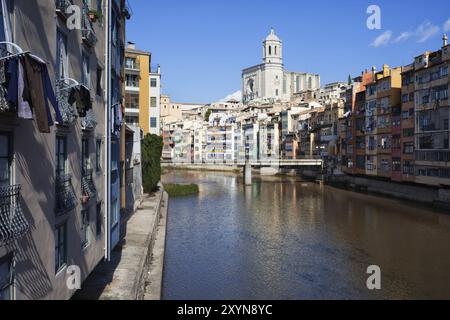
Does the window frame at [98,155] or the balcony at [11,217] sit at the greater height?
the window frame at [98,155]

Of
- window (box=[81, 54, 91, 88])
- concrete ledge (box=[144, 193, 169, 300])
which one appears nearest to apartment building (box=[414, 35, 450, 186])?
concrete ledge (box=[144, 193, 169, 300])

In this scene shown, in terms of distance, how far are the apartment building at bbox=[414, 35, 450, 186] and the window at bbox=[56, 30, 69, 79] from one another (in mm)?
42950

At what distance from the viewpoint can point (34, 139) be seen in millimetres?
8461

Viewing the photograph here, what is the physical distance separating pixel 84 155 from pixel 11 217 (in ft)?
19.8

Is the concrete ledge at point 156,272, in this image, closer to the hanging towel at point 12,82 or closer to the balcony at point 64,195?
the balcony at point 64,195

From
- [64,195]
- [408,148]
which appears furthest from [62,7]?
[408,148]

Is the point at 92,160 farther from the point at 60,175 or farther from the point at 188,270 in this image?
the point at 188,270

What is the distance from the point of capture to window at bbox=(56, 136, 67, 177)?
10602 millimetres

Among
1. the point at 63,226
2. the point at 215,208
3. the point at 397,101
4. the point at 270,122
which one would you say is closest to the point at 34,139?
the point at 63,226

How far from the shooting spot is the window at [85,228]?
13.0m

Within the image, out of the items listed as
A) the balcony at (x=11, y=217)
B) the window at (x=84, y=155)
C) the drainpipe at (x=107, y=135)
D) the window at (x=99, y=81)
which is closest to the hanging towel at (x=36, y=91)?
the balcony at (x=11, y=217)

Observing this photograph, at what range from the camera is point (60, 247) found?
35.3 feet

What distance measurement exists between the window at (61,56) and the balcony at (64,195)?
8.01ft

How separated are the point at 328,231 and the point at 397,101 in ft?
96.6
